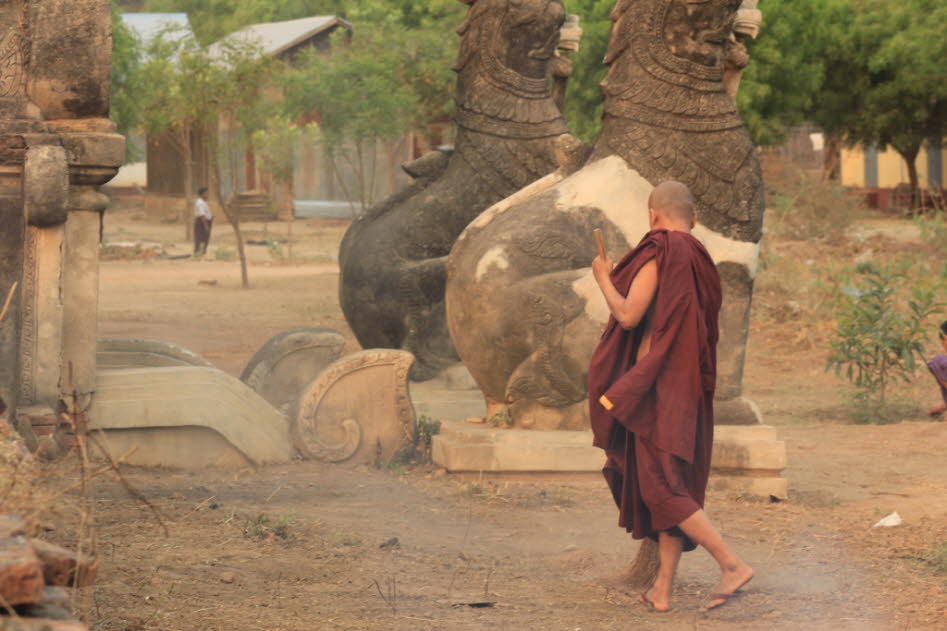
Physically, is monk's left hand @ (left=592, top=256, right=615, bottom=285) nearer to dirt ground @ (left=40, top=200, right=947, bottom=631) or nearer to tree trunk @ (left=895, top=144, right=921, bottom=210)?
dirt ground @ (left=40, top=200, right=947, bottom=631)

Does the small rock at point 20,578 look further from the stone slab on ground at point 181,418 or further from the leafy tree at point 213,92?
the leafy tree at point 213,92

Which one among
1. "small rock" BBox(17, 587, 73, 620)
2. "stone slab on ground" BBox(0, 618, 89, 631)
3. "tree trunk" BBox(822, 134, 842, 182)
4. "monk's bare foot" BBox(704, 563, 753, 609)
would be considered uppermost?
"stone slab on ground" BBox(0, 618, 89, 631)

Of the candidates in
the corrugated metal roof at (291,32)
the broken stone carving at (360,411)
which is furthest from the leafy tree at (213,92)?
the broken stone carving at (360,411)

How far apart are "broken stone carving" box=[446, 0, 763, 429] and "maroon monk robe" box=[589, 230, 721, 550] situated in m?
1.72

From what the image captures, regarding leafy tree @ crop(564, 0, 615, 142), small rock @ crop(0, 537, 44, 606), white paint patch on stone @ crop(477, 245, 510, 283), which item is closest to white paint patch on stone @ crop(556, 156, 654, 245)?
white paint patch on stone @ crop(477, 245, 510, 283)

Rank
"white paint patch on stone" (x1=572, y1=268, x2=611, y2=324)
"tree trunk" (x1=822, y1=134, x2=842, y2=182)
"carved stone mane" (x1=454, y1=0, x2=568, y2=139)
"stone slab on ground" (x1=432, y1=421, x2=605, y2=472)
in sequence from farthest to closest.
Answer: "tree trunk" (x1=822, y1=134, x2=842, y2=182)
"carved stone mane" (x1=454, y1=0, x2=568, y2=139)
"stone slab on ground" (x1=432, y1=421, x2=605, y2=472)
"white paint patch on stone" (x1=572, y1=268, x2=611, y2=324)

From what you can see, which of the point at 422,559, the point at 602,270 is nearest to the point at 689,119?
the point at 602,270

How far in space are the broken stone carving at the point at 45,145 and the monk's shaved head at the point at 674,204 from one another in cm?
281

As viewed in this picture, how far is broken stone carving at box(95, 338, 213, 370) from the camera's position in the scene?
7277 mm

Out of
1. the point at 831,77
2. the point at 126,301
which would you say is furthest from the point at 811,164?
the point at 126,301

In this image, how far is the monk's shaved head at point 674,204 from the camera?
4.59 m

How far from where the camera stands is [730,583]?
4.45m

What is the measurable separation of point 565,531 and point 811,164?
1103 inches

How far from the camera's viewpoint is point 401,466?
6867mm
